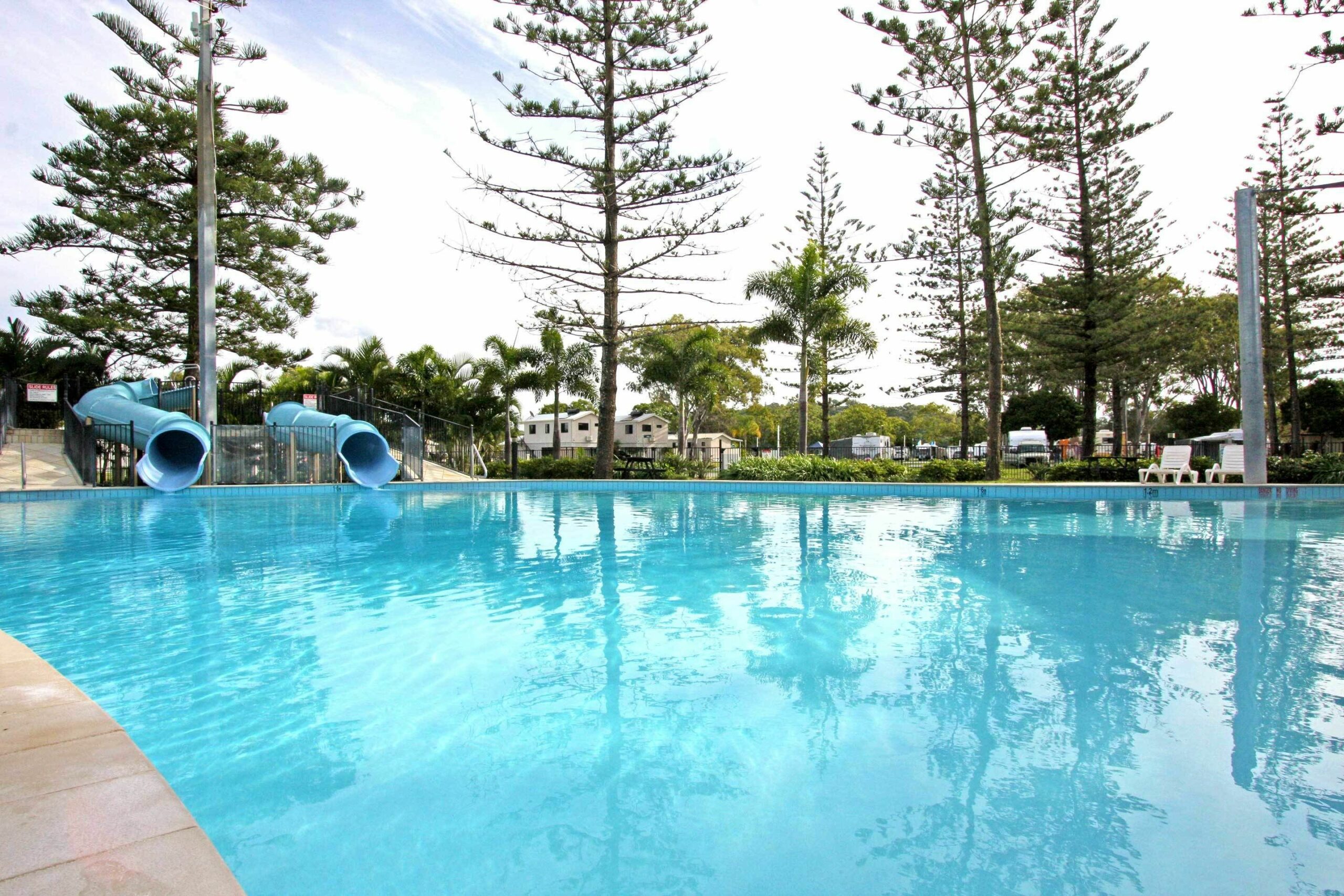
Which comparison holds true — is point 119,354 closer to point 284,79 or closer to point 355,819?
point 284,79

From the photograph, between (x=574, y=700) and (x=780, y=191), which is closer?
(x=574, y=700)

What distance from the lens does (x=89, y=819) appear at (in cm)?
155

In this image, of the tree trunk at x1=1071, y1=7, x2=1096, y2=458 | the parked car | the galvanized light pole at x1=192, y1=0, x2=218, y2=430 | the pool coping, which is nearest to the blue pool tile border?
Answer: the galvanized light pole at x1=192, y1=0, x2=218, y2=430

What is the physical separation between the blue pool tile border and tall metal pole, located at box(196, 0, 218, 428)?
1.95 m

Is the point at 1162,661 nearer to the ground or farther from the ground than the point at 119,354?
nearer to the ground

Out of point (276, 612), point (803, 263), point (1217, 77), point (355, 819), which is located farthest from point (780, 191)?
point (355, 819)

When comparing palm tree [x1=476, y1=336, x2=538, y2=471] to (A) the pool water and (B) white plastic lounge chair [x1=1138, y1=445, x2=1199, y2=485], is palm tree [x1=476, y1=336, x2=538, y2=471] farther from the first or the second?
(B) white plastic lounge chair [x1=1138, y1=445, x2=1199, y2=485]

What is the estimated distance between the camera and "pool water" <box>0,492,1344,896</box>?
6.30 ft

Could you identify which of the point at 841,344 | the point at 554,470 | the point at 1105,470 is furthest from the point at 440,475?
the point at 1105,470

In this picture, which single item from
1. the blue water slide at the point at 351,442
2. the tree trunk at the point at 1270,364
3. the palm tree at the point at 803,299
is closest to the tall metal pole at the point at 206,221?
the blue water slide at the point at 351,442

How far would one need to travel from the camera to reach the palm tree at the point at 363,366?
65.7ft

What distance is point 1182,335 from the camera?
17922mm

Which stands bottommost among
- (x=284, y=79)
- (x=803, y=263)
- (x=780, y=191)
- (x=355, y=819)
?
(x=355, y=819)

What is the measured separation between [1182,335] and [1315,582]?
15.5 meters
